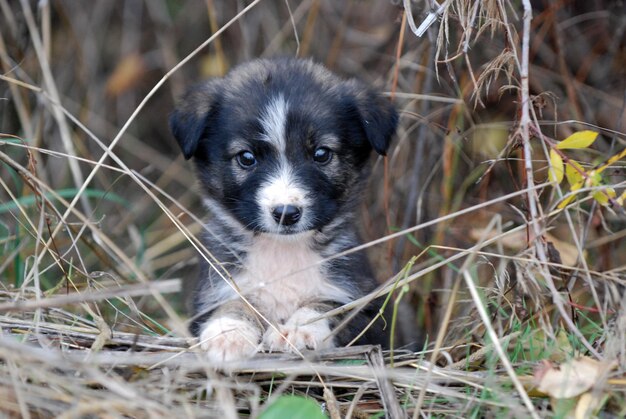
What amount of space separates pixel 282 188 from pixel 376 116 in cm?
73

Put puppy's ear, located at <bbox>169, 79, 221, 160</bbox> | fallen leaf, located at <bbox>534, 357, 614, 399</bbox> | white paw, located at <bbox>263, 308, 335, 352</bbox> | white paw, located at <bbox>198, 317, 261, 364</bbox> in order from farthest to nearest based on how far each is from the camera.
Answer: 1. puppy's ear, located at <bbox>169, 79, 221, 160</bbox>
2. white paw, located at <bbox>263, 308, 335, 352</bbox>
3. white paw, located at <bbox>198, 317, 261, 364</bbox>
4. fallen leaf, located at <bbox>534, 357, 614, 399</bbox>

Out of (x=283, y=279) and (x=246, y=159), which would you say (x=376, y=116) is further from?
(x=283, y=279)

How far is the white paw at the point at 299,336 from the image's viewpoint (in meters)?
3.52

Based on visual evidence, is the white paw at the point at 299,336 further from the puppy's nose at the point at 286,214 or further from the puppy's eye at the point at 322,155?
the puppy's eye at the point at 322,155

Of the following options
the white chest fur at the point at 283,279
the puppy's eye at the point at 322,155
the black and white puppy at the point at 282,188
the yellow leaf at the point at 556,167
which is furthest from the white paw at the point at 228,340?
the yellow leaf at the point at 556,167

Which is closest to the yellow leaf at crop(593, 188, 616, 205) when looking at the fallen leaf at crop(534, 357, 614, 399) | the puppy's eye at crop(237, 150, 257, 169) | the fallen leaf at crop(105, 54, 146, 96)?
the fallen leaf at crop(534, 357, 614, 399)

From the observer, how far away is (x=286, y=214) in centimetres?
367

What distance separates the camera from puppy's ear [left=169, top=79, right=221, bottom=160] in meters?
4.04

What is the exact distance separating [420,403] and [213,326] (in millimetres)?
1098

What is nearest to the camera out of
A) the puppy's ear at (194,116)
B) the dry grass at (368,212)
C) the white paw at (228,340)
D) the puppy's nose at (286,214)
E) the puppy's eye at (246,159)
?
the dry grass at (368,212)

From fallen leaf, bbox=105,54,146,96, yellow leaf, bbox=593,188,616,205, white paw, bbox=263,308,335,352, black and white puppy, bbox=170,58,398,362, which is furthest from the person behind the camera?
fallen leaf, bbox=105,54,146,96

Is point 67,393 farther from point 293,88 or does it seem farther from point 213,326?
point 293,88

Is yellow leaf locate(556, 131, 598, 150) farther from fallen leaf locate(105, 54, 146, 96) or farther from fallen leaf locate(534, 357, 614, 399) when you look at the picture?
fallen leaf locate(105, 54, 146, 96)

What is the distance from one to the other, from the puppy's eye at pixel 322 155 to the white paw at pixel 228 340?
2.89 feet
